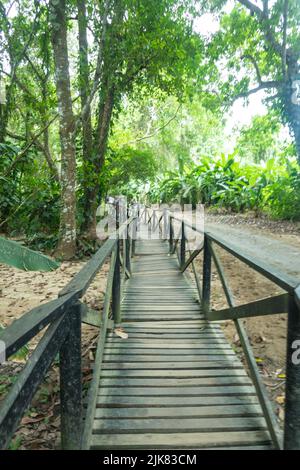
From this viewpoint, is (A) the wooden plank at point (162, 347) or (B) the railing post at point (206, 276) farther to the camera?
(B) the railing post at point (206, 276)

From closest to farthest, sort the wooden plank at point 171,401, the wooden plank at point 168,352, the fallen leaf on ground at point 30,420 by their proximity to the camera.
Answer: the wooden plank at point 171,401, the fallen leaf on ground at point 30,420, the wooden plank at point 168,352

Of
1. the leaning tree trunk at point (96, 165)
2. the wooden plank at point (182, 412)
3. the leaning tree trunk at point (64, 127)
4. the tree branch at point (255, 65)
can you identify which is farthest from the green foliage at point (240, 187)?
the wooden plank at point (182, 412)

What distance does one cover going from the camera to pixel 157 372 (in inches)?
111

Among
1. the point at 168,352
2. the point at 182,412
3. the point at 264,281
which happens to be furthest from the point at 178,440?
the point at 264,281

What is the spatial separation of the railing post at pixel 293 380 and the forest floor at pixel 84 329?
3.29 feet

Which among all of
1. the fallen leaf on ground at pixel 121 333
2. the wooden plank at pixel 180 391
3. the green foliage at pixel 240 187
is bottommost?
the wooden plank at pixel 180 391

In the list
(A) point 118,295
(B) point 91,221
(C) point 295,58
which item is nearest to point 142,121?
(C) point 295,58

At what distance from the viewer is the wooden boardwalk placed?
2109 millimetres

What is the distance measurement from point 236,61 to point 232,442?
455 inches

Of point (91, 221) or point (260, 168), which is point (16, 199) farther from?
point (260, 168)

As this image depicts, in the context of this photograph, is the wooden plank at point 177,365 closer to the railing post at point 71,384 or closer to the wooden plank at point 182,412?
the wooden plank at point 182,412

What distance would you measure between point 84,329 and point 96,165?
4.98 meters

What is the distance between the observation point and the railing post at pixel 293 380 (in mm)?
1571

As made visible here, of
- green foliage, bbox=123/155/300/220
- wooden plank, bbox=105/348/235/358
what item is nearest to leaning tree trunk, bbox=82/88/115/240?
green foliage, bbox=123/155/300/220
